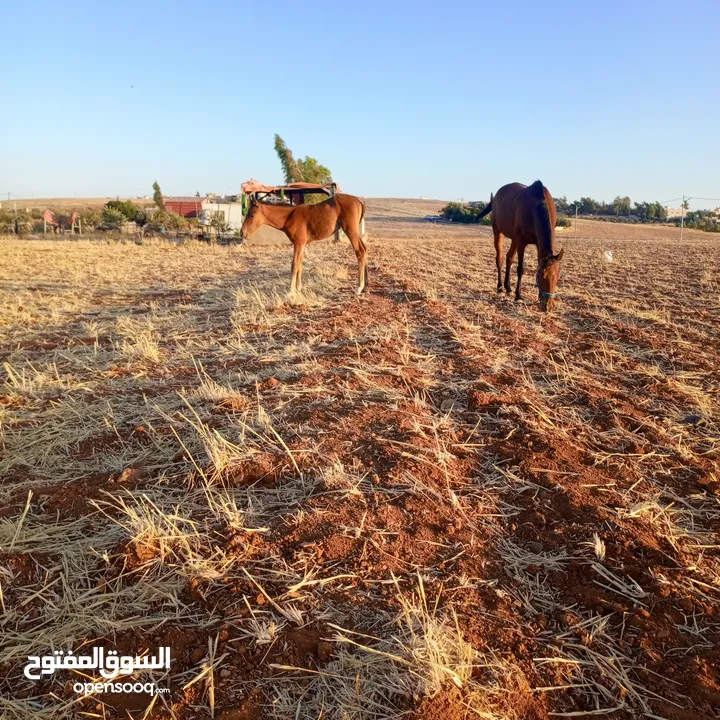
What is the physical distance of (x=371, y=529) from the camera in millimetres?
2445

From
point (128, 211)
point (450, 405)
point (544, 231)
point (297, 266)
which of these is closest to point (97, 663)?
point (450, 405)

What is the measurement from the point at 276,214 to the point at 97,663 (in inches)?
349

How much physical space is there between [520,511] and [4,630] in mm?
2451

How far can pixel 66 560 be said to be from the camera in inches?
90.6

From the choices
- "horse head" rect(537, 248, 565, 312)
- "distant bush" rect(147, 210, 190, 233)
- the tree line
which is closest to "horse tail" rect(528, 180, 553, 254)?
"horse head" rect(537, 248, 565, 312)

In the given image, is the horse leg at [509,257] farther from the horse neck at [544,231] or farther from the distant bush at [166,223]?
the distant bush at [166,223]

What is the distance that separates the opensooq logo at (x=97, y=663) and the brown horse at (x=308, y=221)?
779 cm

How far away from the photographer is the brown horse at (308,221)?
947 centimetres

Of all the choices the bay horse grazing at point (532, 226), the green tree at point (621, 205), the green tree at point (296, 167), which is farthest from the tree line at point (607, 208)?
the bay horse grazing at point (532, 226)

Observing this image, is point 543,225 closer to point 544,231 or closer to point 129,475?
point 544,231

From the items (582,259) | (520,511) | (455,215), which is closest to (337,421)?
(520,511)

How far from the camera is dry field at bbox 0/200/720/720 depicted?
5.59ft

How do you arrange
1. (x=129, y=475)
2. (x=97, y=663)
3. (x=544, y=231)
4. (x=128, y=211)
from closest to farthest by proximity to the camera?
(x=97, y=663)
(x=129, y=475)
(x=544, y=231)
(x=128, y=211)

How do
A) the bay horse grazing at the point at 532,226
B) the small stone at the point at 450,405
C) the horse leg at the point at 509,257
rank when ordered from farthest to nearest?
the horse leg at the point at 509,257
the bay horse grazing at the point at 532,226
the small stone at the point at 450,405
